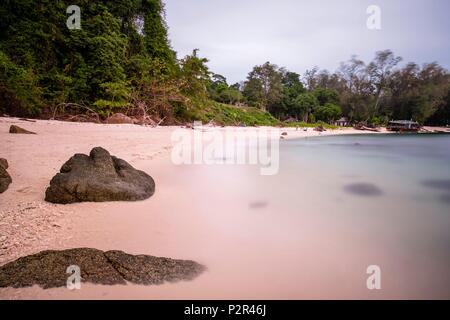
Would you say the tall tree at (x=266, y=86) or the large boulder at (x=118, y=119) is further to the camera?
the tall tree at (x=266, y=86)

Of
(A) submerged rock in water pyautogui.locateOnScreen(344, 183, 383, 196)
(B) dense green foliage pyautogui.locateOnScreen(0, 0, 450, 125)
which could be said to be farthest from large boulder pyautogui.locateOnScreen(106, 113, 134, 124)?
(A) submerged rock in water pyautogui.locateOnScreen(344, 183, 383, 196)

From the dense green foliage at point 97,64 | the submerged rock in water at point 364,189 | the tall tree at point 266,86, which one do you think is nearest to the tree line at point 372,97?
the tall tree at point 266,86

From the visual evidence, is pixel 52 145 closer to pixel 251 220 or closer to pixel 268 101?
pixel 251 220

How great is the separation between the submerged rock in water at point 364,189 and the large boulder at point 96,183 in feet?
12.0

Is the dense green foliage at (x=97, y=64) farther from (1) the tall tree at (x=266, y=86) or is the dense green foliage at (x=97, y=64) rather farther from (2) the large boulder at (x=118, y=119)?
(1) the tall tree at (x=266, y=86)

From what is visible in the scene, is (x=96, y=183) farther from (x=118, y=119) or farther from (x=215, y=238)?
(x=118, y=119)

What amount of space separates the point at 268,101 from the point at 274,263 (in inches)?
1919

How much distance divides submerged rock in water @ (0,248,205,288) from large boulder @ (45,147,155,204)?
46.7 inches

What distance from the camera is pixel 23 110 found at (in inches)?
413

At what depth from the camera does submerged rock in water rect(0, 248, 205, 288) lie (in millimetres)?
1516

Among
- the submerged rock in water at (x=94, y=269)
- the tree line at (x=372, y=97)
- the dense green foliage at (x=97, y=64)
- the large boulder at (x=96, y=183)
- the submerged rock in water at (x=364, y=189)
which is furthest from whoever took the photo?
the tree line at (x=372, y=97)

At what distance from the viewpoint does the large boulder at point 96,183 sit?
9.24 ft

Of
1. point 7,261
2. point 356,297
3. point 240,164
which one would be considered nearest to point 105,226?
point 7,261

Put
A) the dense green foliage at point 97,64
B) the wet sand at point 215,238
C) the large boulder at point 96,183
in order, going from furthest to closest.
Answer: the dense green foliage at point 97,64
the large boulder at point 96,183
the wet sand at point 215,238
